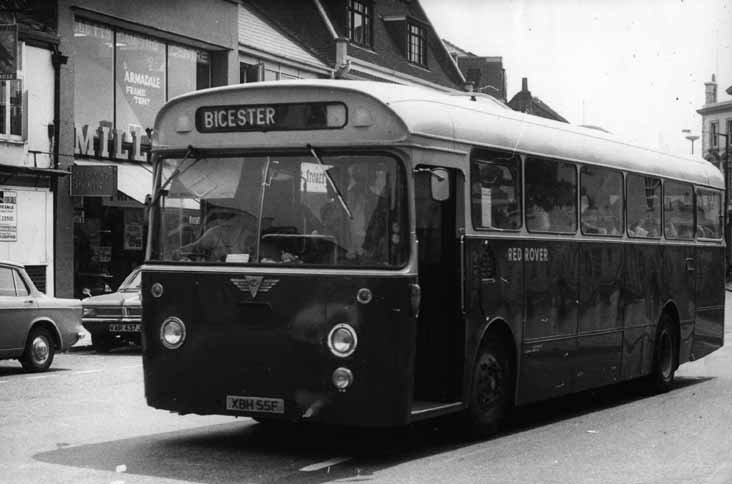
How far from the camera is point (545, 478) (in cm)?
923

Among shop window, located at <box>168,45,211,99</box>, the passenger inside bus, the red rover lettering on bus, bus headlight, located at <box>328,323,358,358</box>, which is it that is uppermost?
shop window, located at <box>168,45,211,99</box>

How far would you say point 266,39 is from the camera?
Answer: 126ft

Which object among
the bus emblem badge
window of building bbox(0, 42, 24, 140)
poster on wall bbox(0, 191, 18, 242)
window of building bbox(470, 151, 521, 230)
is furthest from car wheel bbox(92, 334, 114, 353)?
the bus emblem badge

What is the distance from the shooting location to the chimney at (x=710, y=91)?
117 meters

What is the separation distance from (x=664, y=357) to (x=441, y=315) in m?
6.16

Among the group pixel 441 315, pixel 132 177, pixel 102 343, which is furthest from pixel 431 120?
pixel 132 177

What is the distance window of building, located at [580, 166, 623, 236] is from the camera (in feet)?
43.3

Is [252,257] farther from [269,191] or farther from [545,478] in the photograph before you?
[545,478]

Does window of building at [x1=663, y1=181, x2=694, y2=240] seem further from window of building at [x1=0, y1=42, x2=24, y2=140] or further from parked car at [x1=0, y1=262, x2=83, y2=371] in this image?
window of building at [x1=0, y1=42, x2=24, y2=140]

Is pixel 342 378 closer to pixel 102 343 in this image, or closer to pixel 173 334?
pixel 173 334

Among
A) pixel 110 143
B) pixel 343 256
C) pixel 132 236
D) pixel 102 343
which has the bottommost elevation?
pixel 102 343

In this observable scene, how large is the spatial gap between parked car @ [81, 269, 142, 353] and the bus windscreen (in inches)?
484

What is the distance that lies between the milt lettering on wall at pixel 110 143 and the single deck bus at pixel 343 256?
18.7m

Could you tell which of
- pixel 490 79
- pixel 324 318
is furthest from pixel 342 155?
pixel 490 79
